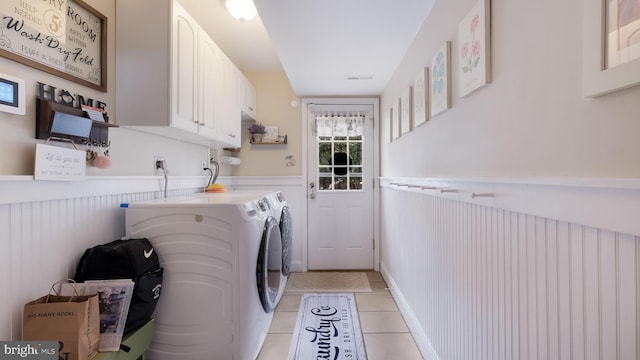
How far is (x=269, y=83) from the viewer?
3693 millimetres

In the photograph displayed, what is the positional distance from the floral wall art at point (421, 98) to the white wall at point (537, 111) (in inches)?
12.7

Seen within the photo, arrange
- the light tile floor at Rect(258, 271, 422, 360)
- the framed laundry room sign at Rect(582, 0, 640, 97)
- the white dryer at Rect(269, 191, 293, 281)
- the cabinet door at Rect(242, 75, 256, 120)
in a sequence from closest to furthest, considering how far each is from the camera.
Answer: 1. the framed laundry room sign at Rect(582, 0, 640, 97)
2. the light tile floor at Rect(258, 271, 422, 360)
3. the white dryer at Rect(269, 191, 293, 281)
4. the cabinet door at Rect(242, 75, 256, 120)

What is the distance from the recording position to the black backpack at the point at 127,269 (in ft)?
4.68

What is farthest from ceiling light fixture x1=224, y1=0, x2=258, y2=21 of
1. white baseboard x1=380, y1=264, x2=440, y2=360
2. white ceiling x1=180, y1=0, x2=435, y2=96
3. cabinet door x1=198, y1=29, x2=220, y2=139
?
white baseboard x1=380, y1=264, x2=440, y2=360

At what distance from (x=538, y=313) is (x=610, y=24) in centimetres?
74

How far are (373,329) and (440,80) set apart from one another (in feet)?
5.79

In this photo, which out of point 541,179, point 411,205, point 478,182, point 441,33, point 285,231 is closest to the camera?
point 541,179

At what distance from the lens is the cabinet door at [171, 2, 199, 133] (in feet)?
5.96

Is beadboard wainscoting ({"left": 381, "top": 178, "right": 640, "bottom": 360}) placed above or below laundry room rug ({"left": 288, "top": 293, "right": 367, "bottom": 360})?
above

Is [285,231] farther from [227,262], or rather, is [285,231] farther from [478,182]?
[478,182]

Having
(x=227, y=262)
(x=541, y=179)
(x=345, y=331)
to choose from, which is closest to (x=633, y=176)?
(x=541, y=179)

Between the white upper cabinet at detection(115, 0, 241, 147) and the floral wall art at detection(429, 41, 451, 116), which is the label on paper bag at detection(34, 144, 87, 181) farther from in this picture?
the floral wall art at detection(429, 41, 451, 116)

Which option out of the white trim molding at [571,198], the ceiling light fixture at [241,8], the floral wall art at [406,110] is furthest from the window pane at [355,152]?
the white trim molding at [571,198]

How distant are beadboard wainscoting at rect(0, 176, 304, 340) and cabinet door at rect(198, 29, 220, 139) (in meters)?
0.63
